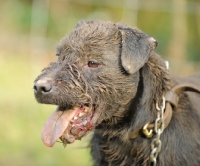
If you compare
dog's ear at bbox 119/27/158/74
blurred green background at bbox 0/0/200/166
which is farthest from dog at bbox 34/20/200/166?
blurred green background at bbox 0/0/200/166

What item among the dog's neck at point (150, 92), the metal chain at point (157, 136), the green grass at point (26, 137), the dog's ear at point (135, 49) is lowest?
the green grass at point (26, 137)

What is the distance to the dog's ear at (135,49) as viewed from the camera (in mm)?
4137

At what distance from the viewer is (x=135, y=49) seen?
4.21m

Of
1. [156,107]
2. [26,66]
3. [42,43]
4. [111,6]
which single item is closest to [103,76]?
[156,107]

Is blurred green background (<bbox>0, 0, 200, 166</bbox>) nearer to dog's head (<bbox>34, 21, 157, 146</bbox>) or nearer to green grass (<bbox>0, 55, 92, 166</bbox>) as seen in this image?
green grass (<bbox>0, 55, 92, 166</bbox>)

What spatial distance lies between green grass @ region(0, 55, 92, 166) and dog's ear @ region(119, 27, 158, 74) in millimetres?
1140

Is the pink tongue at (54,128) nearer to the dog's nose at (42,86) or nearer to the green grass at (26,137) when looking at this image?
the dog's nose at (42,86)

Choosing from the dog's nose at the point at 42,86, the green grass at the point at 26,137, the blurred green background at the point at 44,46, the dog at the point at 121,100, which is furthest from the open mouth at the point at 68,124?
the blurred green background at the point at 44,46

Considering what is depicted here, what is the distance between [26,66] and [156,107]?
800 centimetres

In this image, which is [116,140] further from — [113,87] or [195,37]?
[195,37]

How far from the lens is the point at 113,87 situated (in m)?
4.19

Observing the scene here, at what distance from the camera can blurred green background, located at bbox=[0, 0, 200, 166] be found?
6656 mm

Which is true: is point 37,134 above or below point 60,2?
below

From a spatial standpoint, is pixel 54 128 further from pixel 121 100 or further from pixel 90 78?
pixel 121 100
